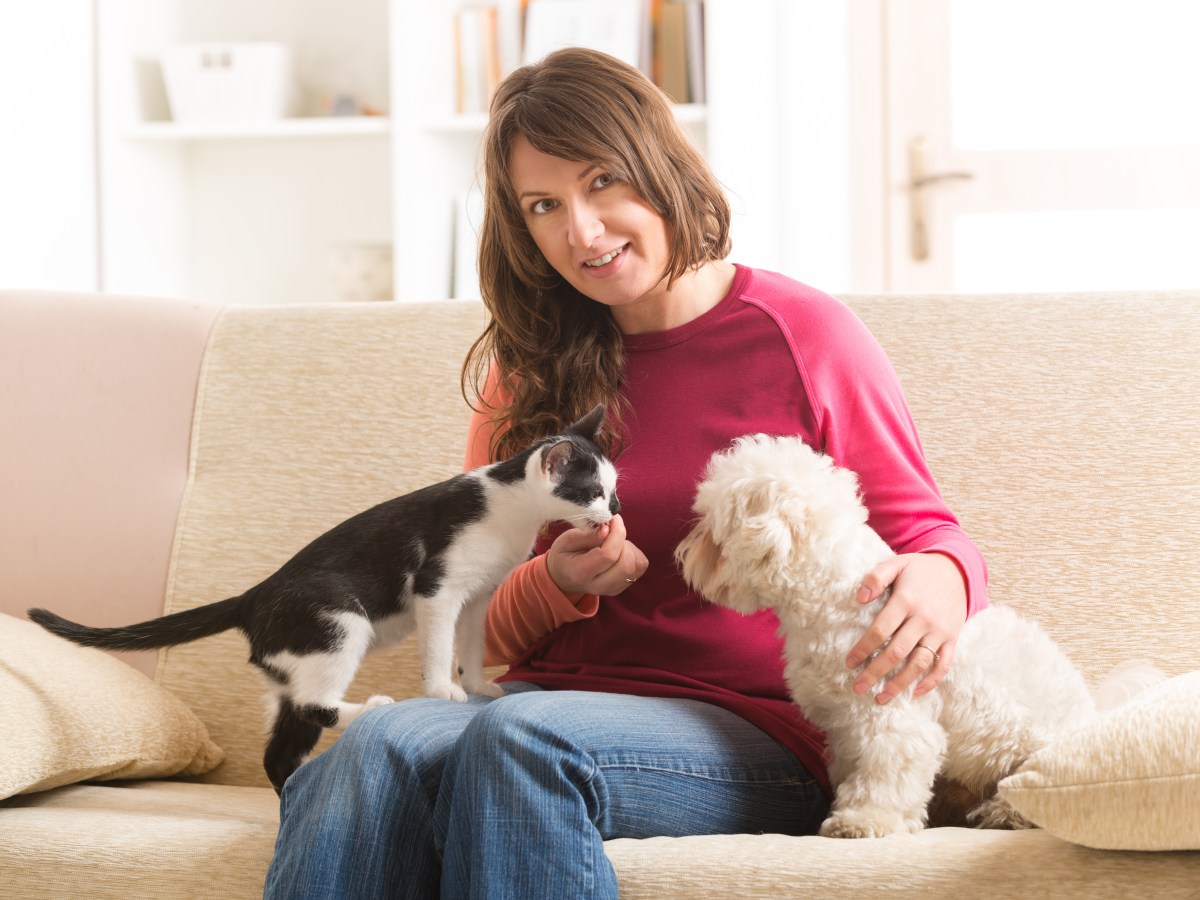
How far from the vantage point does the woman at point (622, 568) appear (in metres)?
1.18

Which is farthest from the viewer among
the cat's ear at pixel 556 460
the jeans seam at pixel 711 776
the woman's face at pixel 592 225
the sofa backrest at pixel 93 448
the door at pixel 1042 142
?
the door at pixel 1042 142

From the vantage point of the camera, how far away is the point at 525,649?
1.65 m

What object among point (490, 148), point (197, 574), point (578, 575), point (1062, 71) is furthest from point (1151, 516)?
point (1062, 71)

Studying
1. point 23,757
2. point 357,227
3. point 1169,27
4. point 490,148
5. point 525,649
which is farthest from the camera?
point 357,227

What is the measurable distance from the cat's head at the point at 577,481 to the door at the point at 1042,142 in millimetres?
2224

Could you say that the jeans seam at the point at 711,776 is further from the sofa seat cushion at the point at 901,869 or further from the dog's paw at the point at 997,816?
the dog's paw at the point at 997,816

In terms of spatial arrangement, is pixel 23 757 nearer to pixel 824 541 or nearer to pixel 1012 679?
pixel 824 541

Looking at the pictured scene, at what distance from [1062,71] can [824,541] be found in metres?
2.56

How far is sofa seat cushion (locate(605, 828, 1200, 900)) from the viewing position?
112 centimetres

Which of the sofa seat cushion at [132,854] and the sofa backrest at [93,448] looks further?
the sofa backrest at [93,448]

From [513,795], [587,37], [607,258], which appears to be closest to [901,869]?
[513,795]

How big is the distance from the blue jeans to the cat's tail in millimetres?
272

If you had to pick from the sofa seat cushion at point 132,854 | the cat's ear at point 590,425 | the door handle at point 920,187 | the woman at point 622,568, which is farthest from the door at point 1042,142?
the sofa seat cushion at point 132,854

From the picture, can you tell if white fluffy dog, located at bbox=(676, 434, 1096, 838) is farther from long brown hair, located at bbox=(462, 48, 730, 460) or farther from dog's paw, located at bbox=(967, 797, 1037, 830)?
long brown hair, located at bbox=(462, 48, 730, 460)
